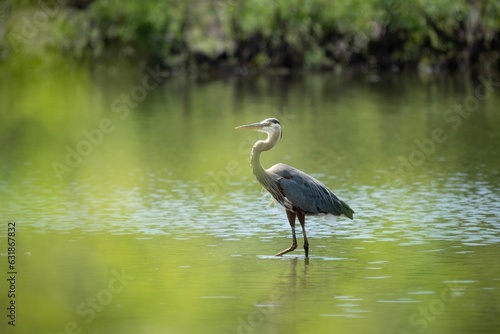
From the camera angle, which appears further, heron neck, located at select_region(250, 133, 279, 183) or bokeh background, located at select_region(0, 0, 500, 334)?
heron neck, located at select_region(250, 133, 279, 183)

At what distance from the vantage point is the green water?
35.4ft

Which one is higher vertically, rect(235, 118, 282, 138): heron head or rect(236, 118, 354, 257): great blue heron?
rect(235, 118, 282, 138): heron head

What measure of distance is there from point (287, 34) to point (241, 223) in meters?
37.0

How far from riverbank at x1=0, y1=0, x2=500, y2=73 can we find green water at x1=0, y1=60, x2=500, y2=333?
55.4ft

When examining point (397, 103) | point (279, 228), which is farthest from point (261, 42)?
point (279, 228)

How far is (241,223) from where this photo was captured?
15.5m

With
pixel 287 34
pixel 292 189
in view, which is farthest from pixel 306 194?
pixel 287 34

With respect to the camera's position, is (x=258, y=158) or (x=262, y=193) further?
(x=262, y=193)

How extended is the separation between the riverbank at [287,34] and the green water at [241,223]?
55.4 ft

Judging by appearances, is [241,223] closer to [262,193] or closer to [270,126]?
[270,126]

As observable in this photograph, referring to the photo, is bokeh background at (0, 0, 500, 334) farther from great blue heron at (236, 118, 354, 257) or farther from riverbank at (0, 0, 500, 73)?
great blue heron at (236, 118, 354, 257)

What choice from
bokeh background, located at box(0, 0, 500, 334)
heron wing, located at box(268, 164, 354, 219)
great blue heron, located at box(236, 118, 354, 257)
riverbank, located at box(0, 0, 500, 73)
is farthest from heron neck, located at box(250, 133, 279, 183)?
riverbank, located at box(0, 0, 500, 73)

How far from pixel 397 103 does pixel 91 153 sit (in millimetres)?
12152

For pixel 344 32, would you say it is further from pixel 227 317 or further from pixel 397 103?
pixel 227 317
